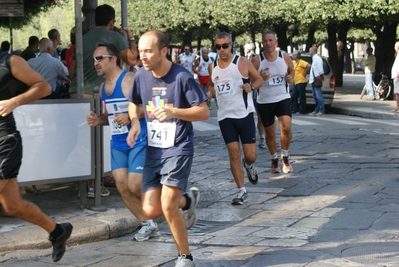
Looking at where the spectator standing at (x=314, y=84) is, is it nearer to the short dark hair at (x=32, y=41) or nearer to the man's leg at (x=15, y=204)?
the short dark hair at (x=32, y=41)

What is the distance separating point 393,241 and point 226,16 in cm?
2943

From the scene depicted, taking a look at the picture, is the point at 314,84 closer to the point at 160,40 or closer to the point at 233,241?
the point at 233,241

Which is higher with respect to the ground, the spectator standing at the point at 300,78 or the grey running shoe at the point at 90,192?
the spectator standing at the point at 300,78

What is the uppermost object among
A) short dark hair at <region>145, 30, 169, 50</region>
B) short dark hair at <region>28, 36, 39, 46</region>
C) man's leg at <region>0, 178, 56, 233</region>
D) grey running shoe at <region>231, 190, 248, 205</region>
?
short dark hair at <region>145, 30, 169, 50</region>

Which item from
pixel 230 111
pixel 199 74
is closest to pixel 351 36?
pixel 199 74

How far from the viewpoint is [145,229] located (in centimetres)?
741

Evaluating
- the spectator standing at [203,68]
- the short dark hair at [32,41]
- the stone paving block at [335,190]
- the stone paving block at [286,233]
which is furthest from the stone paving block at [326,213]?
the spectator standing at [203,68]

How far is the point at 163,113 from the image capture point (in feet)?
18.9

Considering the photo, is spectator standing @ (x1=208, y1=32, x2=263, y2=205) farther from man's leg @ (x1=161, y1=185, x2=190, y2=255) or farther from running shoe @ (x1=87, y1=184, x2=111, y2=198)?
man's leg @ (x1=161, y1=185, x2=190, y2=255)

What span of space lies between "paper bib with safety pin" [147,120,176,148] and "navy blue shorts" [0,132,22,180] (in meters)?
0.98

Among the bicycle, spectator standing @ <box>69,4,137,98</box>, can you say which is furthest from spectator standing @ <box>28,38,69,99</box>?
the bicycle

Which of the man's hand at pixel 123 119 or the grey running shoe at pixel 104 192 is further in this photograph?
the grey running shoe at pixel 104 192

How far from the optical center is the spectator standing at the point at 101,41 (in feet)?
28.5

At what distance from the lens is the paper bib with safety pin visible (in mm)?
6020
